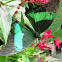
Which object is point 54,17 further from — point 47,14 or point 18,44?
point 18,44

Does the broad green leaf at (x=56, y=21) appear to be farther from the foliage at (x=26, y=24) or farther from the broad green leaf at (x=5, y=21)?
the broad green leaf at (x=5, y=21)

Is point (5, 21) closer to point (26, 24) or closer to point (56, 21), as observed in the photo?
point (26, 24)

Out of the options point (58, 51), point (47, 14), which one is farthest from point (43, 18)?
point (58, 51)

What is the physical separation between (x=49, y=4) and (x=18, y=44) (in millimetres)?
250

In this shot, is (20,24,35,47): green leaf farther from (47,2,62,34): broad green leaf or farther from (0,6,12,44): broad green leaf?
(47,2,62,34): broad green leaf

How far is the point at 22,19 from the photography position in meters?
0.38

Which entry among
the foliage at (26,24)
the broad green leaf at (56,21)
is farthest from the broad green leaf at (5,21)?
the broad green leaf at (56,21)

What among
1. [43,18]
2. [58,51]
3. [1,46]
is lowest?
[58,51]

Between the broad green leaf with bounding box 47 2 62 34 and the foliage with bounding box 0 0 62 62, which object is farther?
the broad green leaf with bounding box 47 2 62 34

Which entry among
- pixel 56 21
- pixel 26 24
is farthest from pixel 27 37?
pixel 56 21

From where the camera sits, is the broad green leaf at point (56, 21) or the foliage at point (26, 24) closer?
the foliage at point (26, 24)

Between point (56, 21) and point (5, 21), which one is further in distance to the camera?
point (56, 21)

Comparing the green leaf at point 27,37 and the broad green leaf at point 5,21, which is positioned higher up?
the broad green leaf at point 5,21

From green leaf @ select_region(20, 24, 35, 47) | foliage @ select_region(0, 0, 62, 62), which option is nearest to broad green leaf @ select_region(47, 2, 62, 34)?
foliage @ select_region(0, 0, 62, 62)
